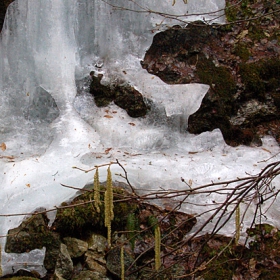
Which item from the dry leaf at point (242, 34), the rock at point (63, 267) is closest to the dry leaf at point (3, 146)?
the rock at point (63, 267)

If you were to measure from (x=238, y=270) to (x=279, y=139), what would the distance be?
86.1 inches

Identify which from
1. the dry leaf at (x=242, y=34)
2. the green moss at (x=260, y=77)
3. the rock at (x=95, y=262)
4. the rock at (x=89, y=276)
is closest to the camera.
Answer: the rock at (x=89, y=276)

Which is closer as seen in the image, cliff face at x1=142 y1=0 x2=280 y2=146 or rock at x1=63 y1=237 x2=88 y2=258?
rock at x1=63 y1=237 x2=88 y2=258

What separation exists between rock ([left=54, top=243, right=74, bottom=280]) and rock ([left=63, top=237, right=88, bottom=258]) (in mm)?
77

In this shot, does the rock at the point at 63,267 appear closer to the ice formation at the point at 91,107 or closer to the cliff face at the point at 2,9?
the ice formation at the point at 91,107

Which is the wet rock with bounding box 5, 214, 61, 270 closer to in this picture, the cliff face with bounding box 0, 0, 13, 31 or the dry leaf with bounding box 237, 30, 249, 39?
the cliff face with bounding box 0, 0, 13, 31

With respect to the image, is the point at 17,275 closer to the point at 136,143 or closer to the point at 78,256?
the point at 78,256

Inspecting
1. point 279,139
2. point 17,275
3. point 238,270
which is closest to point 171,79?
point 279,139

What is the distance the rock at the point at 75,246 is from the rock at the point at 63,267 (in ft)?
0.25

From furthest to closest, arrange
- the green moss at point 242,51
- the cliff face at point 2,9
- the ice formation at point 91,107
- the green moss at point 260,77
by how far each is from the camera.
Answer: the green moss at point 242,51 < the green moss at point 260,77 < the cliff face at point 2,9 < the ice formation at point 91,107

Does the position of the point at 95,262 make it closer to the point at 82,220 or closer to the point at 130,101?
the point at 82,220

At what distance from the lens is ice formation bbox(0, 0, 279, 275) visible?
4.44 m

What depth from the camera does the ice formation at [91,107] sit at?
4441mm

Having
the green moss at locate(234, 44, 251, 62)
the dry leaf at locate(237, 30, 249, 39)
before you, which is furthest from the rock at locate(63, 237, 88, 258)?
the dry leaf at locate(237, 30, 249, 39)
